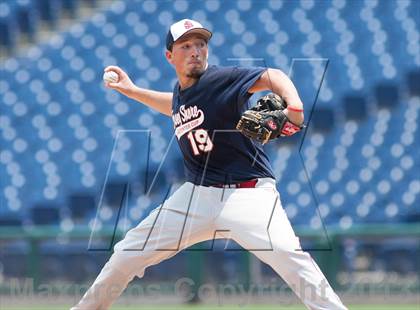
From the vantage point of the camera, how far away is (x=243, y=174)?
13.1 ft

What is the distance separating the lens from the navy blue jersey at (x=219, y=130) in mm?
3979

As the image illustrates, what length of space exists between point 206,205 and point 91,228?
4.97m

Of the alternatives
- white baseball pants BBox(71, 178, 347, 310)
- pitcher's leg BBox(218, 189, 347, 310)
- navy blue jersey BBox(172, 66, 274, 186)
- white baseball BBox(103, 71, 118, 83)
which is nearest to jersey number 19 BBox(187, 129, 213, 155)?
navy blue jersey BBox(172, 66, 274, 186)

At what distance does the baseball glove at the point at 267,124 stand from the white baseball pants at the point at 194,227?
35 cm

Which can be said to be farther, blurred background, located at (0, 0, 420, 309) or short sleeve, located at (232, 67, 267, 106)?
blurred background, located at (0, 0, 420, 309)

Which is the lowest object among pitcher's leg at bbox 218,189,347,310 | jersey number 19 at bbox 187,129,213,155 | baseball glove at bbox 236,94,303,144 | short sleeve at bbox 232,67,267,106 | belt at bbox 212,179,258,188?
pitcher's leg at bbox 218,189,347,310

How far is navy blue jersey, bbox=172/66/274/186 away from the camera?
13.1 ft

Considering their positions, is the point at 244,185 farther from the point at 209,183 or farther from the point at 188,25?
the point at 188,25

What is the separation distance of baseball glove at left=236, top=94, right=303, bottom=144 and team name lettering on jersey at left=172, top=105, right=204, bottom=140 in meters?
0.37

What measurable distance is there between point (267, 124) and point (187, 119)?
60 cm

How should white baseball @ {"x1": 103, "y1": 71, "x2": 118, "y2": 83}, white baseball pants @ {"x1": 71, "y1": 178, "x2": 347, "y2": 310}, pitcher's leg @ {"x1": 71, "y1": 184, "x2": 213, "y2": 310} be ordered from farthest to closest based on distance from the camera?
1. white baseball @ {"x1": 103, "y1": 71, "x2": 118, "y2": 83}
2. pitcher's leg @ {"x1": 71, "y1": 184, "x2": 213, "y2": 310}
3. white baseball pants @ {"x1": 71, "y1": 178, "x2": 347, "y2": 310}

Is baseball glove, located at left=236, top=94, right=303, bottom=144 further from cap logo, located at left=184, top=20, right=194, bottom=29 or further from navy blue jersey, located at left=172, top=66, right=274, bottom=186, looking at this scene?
cap logo, located at left=184, top=20, right=194, bottom=29

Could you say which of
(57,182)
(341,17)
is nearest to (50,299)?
(57,182)

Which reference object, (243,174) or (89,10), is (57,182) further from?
(243,174)
